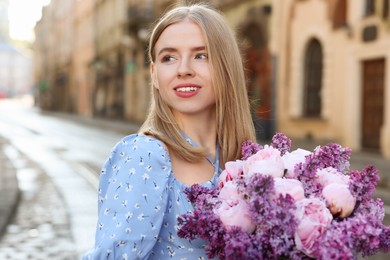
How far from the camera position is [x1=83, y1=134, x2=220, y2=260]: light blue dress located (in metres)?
1.70

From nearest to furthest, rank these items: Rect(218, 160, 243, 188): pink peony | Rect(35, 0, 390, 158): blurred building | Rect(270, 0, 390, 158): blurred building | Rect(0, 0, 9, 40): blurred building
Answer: Rect(218, 160, 243, 188): pink peony
Rect(270, 0, 390, 158): blurred building
Rect(35, 0, 390, 158): blurred building
Rect(0, 0, 9, 40): blurred building

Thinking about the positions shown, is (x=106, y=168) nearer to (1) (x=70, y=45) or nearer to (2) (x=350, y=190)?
(2) (x=350, y=190)

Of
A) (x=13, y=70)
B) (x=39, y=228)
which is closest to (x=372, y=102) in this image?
(x=39, y=228)

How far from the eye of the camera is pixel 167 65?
1930mm

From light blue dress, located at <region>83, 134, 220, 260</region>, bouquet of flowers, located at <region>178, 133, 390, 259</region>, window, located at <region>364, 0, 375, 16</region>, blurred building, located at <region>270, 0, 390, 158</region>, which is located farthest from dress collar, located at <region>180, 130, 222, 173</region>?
window, located at <region>364, 0, 375, 16</region>

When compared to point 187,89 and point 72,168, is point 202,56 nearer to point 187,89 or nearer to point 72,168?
point 187,89

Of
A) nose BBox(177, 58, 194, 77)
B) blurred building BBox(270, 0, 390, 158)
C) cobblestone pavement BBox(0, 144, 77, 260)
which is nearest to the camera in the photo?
nose BBox(177, 58, 194, 77)

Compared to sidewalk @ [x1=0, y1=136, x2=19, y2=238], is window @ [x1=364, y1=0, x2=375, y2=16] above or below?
above

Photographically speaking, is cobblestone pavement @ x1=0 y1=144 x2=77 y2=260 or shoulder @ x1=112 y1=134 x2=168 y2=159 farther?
cobblestone pavement @ x1=0 y1=144 x2=77 y2=260

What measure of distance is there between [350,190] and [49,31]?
75.9 meters

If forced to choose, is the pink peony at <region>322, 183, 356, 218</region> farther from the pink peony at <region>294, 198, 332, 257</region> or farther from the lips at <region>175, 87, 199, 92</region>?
the lips at <region>175, 87, 199, 92</region>

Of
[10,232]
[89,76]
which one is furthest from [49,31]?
[10,232]

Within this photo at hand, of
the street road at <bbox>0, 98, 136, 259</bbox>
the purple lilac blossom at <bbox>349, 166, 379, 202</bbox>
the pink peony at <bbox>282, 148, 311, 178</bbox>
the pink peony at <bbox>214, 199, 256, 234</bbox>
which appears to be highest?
the pink peony at <bbox>282, 148, 311, 178</bbox>

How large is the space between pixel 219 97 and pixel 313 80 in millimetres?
17490
